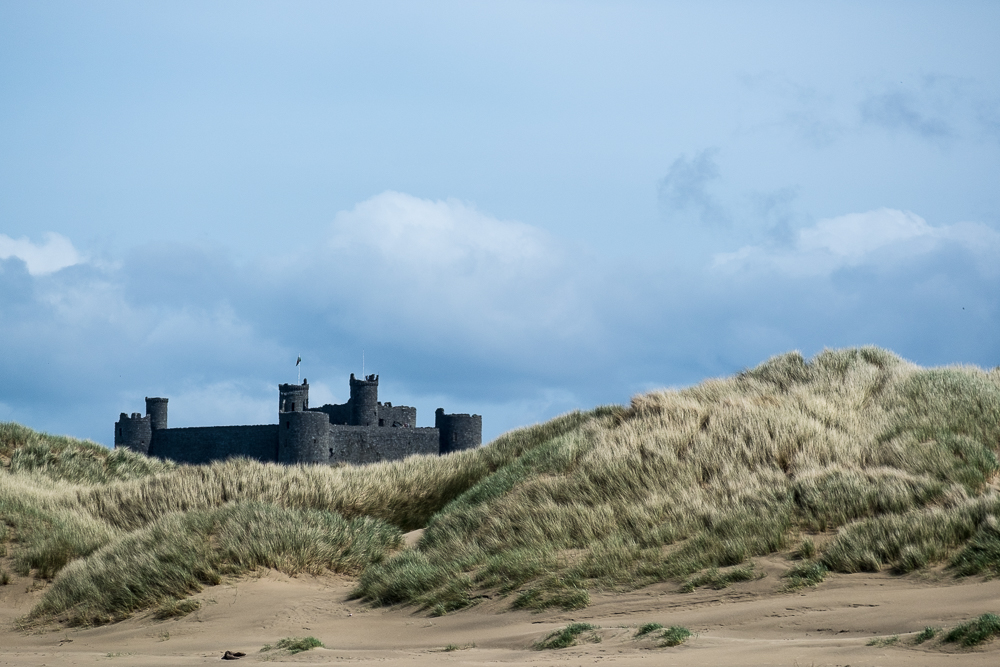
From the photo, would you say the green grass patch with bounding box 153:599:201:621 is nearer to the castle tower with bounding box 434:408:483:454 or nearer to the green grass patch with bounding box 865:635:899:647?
the green grass patch with bounding box 865:635:899:647

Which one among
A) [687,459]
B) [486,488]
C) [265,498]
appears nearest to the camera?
[687,459]

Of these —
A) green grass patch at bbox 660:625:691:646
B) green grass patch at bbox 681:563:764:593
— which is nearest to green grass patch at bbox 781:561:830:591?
green grass patch at bbox 681:563:764:593

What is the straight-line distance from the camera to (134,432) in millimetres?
70812

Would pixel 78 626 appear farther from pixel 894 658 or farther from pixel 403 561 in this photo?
pixel 894 658

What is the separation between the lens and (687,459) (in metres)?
14.6

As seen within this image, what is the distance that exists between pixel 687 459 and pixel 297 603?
6.12 meters

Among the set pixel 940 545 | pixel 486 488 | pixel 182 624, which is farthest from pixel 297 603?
pixel 940 545

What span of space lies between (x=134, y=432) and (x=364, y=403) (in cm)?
1721

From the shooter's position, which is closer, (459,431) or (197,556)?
(197,556)

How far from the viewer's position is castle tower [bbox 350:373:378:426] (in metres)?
70.2

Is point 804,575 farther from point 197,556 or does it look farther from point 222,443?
point 222,443

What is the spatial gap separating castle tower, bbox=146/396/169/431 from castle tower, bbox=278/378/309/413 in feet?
29.3

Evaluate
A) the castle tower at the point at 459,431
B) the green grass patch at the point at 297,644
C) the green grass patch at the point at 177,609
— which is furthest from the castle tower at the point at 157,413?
the green grass patch at the point at 297,644

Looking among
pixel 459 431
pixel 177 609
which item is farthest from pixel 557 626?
pixel 459 431
